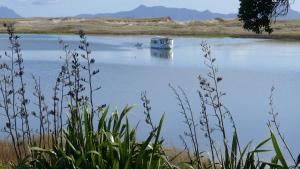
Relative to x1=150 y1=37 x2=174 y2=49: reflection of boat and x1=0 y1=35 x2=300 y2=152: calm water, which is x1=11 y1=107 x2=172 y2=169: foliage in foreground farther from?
x1=150 y1=37 x2=174 y2=49: reflection of boat

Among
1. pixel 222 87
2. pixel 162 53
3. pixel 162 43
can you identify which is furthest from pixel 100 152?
pixel 162 43

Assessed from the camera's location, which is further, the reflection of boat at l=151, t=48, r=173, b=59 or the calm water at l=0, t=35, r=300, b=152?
the reflection of boat at l=151, t=48, r=173, b=59

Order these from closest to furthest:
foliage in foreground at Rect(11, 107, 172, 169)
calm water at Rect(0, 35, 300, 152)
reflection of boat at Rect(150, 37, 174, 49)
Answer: foliage in foreground at Rect(11, 107, 172, 169)
calm water at Rect(0, 35, 300, 152)
reflection of boat at Rect(150, 37, 174, 49)

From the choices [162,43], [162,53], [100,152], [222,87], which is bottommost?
[162,53]

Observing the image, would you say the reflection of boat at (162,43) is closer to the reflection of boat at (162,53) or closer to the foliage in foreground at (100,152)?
the reflection of boat at (162,53)

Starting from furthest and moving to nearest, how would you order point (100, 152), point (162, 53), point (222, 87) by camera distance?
point (162, 53)
point (222, 87)
point (100, 152)

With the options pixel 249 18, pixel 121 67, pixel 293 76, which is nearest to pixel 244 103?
pixel 293 76

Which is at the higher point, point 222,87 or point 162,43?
point 222,87

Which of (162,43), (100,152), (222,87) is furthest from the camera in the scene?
(162,43)

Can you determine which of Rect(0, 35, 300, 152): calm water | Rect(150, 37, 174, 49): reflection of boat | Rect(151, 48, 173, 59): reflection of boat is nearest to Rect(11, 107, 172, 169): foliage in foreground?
Rect(0, 35, 300, 152): calm water

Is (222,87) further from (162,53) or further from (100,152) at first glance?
(162,53)

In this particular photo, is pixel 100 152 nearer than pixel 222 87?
Yes

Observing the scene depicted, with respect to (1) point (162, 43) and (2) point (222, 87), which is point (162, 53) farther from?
(2) point (222, 87)

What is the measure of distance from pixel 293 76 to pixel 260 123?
19.1 m
